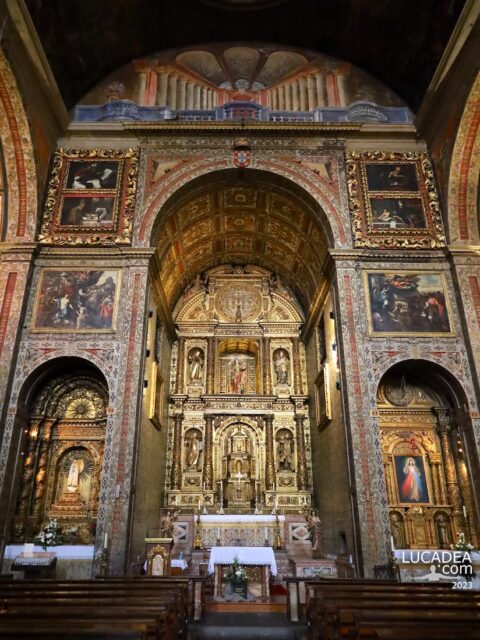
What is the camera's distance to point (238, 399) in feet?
63.4

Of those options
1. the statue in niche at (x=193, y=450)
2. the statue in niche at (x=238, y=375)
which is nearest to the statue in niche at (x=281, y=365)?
the statue in niche at (x=238, y=375)

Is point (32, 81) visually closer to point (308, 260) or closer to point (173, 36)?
point (173, 36)

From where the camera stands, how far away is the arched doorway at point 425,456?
1327 cm

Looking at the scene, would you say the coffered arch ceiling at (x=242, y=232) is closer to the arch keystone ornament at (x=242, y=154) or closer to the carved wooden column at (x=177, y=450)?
the arch keystone ornament at (x=242, y=154)

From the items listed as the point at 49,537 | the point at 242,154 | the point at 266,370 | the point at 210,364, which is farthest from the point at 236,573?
the point at 242,154

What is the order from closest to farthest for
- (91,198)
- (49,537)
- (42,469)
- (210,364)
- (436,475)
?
(49,537)
(42,469)
(436,475)
(91,198)
(210,364)

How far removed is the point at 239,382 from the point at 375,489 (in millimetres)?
9370

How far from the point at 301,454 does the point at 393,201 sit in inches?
375

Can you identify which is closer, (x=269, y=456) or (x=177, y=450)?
(x=269, y=456)

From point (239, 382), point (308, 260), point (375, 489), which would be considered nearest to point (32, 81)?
point (308, 260)

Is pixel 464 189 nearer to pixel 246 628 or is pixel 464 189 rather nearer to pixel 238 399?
pixel 238 399

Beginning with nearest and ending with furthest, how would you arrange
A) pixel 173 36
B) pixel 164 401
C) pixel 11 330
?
pixel 11 330 → pixel 173 36 → pixel 164 401

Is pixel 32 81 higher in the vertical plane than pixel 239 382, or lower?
higher

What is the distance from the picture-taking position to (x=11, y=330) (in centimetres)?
1284
